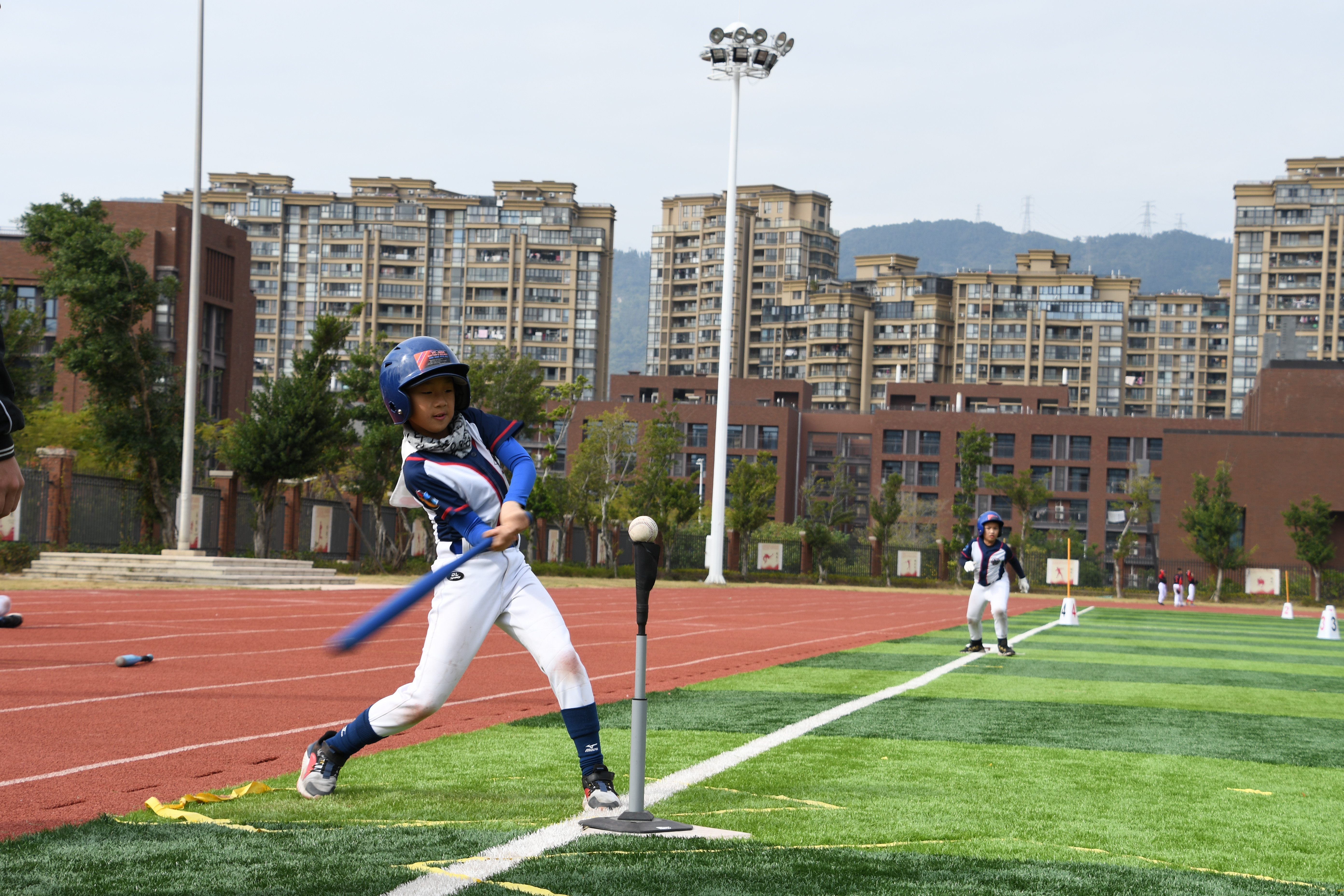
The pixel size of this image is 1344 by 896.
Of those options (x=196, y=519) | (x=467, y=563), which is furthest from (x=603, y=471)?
(x=467, y=563)

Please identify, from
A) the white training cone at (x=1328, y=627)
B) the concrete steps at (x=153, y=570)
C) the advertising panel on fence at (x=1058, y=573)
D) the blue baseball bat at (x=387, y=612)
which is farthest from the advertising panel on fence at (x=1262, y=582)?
the blue baseball bat at (x=387, y=612)

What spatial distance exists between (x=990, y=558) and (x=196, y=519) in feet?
92.3

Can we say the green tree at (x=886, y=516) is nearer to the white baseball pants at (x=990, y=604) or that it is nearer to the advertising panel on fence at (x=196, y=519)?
the advertising panel on fence at (x=196, y=519)

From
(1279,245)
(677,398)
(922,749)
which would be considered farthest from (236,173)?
(922,749)

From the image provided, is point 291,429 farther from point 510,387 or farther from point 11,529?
point 510,387

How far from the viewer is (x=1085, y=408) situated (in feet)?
512

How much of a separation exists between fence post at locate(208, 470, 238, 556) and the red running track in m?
11.1

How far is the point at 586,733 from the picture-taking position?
5828 mm

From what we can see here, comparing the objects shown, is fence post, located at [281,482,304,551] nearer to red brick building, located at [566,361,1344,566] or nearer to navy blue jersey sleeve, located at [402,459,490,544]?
red brick building, located at [566,361,1344,566]

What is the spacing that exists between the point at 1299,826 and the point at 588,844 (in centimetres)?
376

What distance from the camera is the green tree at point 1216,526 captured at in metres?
61.0

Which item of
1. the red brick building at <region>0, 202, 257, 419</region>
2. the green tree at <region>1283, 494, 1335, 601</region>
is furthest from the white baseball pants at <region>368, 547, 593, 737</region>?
the green tree at <region>1283, 494, 1335, 601</region>

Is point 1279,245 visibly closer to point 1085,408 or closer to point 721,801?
point 1085,408

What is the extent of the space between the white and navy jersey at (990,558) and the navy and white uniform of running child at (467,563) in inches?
495
